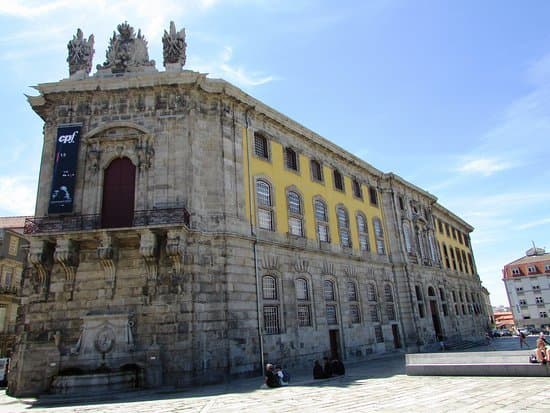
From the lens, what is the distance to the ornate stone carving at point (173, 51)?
20531 mm

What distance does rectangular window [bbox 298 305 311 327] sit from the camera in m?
21.5

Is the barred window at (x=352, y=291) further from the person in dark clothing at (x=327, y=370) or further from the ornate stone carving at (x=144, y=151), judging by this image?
the ornate stone carving at (x=144, y=151)

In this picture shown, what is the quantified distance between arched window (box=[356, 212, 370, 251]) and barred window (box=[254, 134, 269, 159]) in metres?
10.3

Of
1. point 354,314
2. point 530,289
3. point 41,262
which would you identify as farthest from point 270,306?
point 530,289

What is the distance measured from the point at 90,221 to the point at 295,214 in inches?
444

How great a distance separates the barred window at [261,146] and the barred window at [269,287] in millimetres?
6994

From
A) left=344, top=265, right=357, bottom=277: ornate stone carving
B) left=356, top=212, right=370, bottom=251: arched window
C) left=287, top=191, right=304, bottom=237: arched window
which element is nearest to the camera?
left=287, top=191, right=304, bottom=237: arched window

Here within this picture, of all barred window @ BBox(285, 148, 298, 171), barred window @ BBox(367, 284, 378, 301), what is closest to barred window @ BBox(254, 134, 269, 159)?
barred window @ BBox(285, 148, 298, 171)

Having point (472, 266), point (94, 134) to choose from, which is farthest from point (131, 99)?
point (472, 266)

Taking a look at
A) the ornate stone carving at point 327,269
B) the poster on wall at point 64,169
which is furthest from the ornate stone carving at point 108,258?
the ornate stone carving at point 327,269

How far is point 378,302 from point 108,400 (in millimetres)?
19809

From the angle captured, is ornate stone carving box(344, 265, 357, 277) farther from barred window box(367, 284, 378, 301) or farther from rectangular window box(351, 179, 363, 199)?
rectangular window box(351, 179, 363, 199)

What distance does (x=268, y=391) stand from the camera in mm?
13336

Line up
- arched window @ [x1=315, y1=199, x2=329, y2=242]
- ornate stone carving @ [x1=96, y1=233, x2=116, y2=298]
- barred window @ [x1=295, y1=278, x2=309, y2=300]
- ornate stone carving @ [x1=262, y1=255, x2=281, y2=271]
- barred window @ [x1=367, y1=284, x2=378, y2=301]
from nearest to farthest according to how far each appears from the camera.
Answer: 1. ornate stone carving @ [x1=96, y1=233, x2=116, y2=298]
2. ornate stone carving @ [x1=262, y1=255, x2=281, y2=271]
3. barred window @ [x1=295, y1=278, x2=309, y2=300]
4. arched window @ [x1=315, y1=199, x2=329, y2=242]
5. barred window @ [x1=367, y1=284, x2=378, y2=301]
